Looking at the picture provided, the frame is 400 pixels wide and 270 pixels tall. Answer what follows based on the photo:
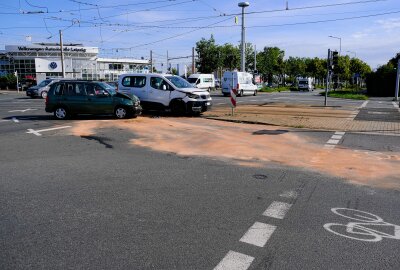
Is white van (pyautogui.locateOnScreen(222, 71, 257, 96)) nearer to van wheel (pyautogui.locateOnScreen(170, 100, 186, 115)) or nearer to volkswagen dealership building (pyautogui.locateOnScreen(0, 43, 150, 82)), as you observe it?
van wheel (pyautogui.locateOnScreen(170, 100, 186, 115))

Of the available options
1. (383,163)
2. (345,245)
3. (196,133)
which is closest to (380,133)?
(383,163)

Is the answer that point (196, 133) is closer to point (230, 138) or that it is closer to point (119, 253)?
point (230, 138)

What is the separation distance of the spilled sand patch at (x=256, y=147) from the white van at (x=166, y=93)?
2444 mm

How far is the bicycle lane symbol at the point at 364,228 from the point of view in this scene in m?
4.13

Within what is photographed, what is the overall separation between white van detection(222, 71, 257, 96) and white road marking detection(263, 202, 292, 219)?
29615 mm

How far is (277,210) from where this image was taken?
193 inches

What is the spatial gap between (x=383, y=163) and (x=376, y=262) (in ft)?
15.9

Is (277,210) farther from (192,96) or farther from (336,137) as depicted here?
(192,96)

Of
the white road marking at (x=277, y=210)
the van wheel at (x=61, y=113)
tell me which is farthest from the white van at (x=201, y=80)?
the white road marking at (x=277, y=210)

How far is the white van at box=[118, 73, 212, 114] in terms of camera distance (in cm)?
1628

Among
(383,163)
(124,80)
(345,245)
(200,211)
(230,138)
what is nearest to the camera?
(345,245)

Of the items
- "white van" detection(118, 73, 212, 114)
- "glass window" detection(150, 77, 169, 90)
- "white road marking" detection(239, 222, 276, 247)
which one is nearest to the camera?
"white road marking" detection(239, 222, 276, 247)

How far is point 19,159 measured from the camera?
794cm

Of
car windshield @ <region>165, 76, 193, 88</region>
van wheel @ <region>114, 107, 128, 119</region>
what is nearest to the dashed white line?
car windshield @ <region>165, 76, 193, 88</region>
